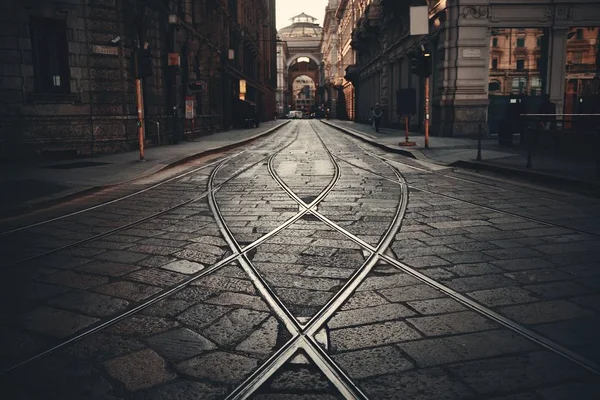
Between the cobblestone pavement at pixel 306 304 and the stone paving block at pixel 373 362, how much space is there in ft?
0.03

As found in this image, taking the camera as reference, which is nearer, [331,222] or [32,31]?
[331,222]

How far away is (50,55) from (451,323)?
46.9ft

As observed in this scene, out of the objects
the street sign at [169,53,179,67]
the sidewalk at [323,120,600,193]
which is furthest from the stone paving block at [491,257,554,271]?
the street sign at [169,53,179,67]

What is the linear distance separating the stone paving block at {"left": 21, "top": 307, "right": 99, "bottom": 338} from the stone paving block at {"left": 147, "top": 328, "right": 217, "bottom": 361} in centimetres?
52

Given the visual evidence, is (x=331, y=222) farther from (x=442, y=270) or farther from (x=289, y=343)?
(x=289, y=343)

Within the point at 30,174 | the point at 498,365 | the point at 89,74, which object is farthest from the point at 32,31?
the point at 498,365

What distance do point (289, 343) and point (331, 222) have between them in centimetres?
310

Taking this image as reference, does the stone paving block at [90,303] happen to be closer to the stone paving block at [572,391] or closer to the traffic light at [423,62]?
the stone paving block at [572,391]

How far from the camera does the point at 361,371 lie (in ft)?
7.82

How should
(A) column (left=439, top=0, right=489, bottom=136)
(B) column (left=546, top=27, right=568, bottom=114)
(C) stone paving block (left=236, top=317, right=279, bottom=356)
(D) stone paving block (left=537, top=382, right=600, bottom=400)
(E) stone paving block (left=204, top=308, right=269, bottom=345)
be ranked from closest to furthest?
(D) stone paving block (left=537, top=382, right=600, bottom=400) → (C) stone paving block (left=236, top=317, right=279, bottom=356) → (E) stone paving block (left=204, top=308, right=269, bottom=345) → (A) column (left=439, top=0, right=489, bottom=136) → (B) column (left=546, top=27, right=568, bottom=114)

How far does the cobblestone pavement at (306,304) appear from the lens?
7.59ft

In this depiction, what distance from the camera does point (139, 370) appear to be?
2.42 metres

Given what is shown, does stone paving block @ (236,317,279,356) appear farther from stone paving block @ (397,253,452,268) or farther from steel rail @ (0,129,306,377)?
stone paving block @ (397,253,452,268)

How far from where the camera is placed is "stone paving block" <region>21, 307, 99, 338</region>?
9.40ft
